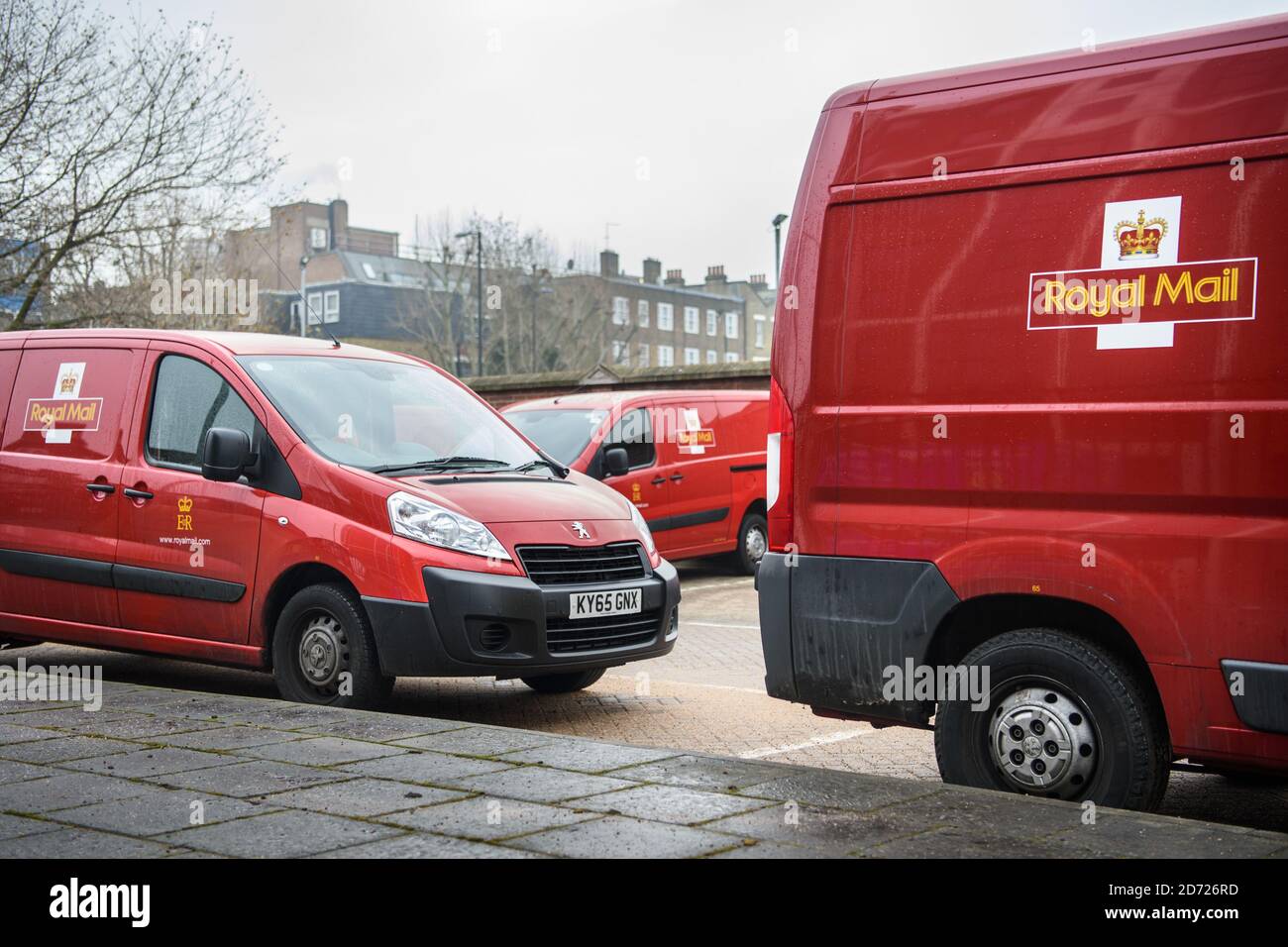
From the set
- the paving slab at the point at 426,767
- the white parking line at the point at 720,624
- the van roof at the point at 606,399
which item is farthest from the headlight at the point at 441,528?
the van roof at the point at 606,399

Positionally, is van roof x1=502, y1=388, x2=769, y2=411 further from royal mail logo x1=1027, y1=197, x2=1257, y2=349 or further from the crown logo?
the crown logo

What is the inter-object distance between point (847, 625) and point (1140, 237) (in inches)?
66.4

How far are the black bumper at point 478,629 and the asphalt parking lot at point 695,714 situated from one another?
51 cm

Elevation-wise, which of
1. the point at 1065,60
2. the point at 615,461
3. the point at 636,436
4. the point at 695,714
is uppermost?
the point at 1065,60

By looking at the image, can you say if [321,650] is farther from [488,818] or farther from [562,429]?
[562,429]

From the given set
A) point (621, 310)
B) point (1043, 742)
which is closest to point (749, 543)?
point (1043, 742)

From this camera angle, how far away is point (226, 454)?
6.94m

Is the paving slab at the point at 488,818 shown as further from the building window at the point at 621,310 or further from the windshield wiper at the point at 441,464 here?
the building window at the point at 621,310

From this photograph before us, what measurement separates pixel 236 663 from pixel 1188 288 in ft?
16.4

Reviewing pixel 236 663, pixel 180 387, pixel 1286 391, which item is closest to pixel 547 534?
pixel 236 663

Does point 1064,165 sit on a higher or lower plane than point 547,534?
higher

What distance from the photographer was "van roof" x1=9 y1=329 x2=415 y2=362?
763 cm

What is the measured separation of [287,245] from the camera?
73812 millimetres
